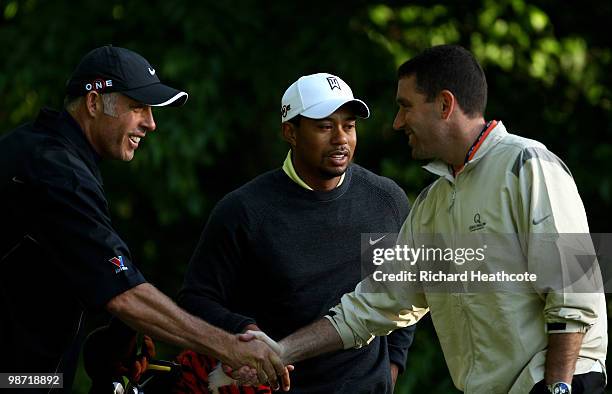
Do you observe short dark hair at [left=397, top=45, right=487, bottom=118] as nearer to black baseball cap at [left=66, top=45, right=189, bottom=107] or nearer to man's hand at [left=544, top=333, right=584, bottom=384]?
man's hand at [left=544, top=333, right=584, bottom=384]

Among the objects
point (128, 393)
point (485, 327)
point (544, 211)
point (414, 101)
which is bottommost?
point (128, 393)

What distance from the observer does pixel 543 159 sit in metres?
4.07

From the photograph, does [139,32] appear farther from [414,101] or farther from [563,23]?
[414,101]

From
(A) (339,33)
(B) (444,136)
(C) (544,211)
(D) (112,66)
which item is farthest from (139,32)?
(C) (544,211)

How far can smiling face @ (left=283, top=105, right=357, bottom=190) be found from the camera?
5.29 metres

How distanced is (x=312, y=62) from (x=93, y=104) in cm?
476

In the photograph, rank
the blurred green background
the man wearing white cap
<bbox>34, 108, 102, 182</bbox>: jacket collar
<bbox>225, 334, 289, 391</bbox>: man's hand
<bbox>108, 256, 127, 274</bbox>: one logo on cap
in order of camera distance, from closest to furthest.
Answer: <bbox>108, 256, 127, 274</bbox>: one logo on cap
<bbox>34, 108, 102, 182</bbox>: jacket collar
<bbox>225, 334, 289, 391</bbox>: man's hand
the man wearing white cap
the blurred green background

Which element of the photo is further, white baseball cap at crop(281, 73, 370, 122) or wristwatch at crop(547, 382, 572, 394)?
white baseball cap at crop(281, 73, 370, 122)

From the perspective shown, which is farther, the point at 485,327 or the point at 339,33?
the point at 339,33

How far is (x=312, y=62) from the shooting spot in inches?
366

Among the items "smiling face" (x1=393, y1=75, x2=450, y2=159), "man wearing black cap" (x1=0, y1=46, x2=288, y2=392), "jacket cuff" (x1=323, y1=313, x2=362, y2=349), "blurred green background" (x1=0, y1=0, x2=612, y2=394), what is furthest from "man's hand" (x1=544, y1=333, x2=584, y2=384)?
"blurred green background" (x1=0, y1=0, x2=612, y2=394)

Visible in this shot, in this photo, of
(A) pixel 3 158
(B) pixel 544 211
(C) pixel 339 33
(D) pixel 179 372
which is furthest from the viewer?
(C) pixel 339 33

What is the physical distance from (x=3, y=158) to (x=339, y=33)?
5.32 metres

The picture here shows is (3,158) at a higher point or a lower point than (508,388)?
higher
